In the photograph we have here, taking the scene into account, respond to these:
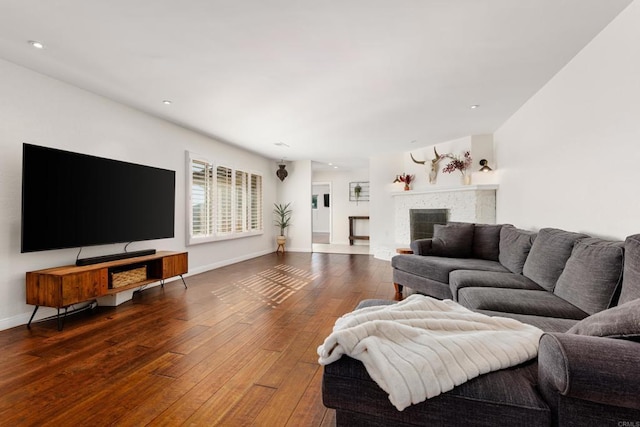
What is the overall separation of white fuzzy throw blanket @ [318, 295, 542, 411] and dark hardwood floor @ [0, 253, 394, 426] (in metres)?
0.67

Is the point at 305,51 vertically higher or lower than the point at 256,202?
higher

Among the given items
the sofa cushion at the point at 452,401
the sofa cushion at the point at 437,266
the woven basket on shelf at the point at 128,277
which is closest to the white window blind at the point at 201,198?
the woven basket on shelf at the point at 128,277

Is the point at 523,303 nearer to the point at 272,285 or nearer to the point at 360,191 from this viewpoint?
the point at 272,285

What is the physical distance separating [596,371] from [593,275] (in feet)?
3.99

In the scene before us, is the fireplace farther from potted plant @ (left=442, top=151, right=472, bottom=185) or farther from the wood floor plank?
the wood floor plank

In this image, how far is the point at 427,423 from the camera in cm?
102

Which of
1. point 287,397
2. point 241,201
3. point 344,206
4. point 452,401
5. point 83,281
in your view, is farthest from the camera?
point 344,206

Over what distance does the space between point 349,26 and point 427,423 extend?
2.39m

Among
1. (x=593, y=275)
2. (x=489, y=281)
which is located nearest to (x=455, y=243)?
(x=489, y=281)

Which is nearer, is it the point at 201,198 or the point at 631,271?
the point at 631,271

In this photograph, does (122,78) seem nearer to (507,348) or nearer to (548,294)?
(507,348)

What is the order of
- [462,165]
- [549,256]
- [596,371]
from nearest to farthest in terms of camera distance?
[596,371] < [549,256] < [462,165]

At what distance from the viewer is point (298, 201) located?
301 inches

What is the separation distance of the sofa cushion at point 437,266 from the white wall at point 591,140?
777 mm
